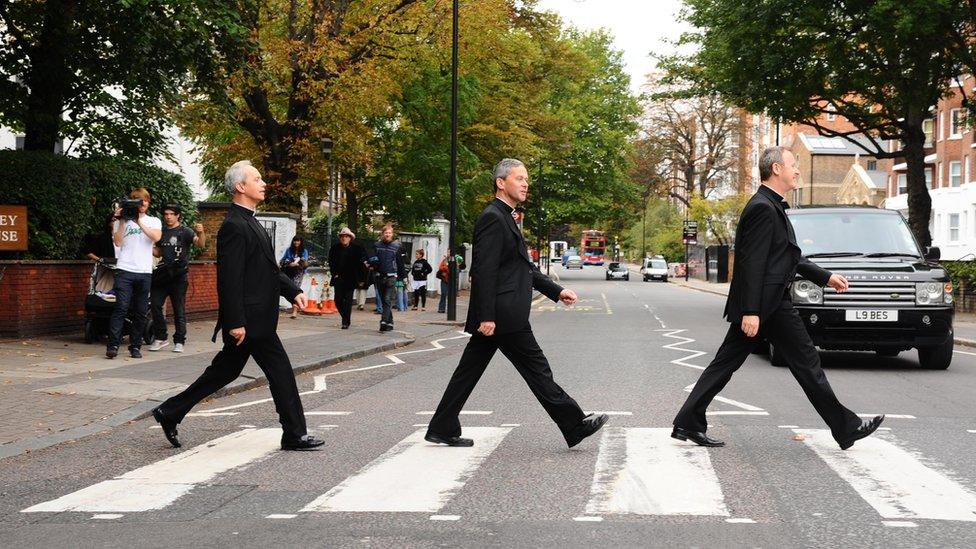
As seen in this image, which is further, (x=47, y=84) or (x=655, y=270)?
(x=655, y=270)

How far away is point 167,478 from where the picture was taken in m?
6.36

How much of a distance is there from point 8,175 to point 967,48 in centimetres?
2144

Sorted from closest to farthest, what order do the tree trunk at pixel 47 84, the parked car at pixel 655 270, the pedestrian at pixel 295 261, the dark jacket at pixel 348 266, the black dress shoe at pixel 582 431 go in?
the black dress shoe at pixel 582 431
the tree trunk at pixel 47 84
the dark jacket at pixel 348 266
the pedestrian at pixel 295 261
the parked car at pixel 655 270

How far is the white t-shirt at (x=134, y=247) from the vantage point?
508 inches

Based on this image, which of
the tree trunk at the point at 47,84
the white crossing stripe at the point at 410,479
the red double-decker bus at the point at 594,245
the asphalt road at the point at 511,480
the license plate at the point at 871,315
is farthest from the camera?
the red double-decker bus at the point at 594,245

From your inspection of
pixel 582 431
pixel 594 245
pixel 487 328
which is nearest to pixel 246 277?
pixel 487 328

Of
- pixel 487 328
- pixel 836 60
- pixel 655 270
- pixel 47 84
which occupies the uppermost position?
pixel 836 60

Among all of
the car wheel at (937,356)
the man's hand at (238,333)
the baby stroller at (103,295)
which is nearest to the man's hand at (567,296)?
the man's hand at (238,333)

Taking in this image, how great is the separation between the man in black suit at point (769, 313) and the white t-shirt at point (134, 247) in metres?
7.80

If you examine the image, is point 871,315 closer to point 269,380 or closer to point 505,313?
point 505,313

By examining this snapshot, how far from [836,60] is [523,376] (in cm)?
2266

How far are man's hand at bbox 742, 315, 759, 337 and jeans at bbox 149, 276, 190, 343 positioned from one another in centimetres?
871

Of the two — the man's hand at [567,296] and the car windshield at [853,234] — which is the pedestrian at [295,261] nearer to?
the car windshield at [853,234]

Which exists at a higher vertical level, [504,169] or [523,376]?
[504,169]
